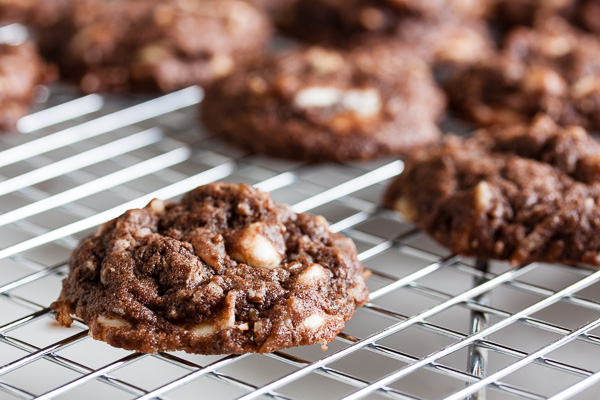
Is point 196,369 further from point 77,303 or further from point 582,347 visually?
point 582,347

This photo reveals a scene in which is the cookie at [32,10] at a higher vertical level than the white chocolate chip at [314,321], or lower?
higher

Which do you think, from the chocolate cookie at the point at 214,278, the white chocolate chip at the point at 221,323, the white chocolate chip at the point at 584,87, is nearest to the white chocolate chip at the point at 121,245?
the chocolate cookie at the point at 214,278

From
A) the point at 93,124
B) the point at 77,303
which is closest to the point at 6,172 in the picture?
the point at 93,124

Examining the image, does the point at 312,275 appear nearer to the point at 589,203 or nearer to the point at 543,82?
the point at 589,203

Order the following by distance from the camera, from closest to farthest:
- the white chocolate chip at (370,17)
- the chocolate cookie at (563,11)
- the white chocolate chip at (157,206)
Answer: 1. the white chocolate chip at (157,206)
2. the white chocolate chip at (370,17)
3. the chocolate cookie at (563,11)

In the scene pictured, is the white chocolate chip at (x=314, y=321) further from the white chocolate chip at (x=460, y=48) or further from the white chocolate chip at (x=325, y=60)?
the white chocolate chip at (x=460, y=48)

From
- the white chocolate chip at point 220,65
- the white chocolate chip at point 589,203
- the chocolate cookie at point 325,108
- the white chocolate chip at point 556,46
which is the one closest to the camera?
the white chocolate chip at point 589,203
